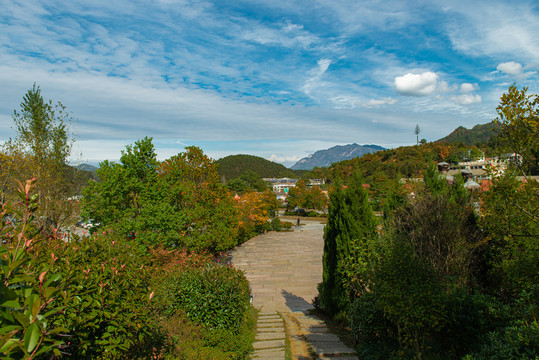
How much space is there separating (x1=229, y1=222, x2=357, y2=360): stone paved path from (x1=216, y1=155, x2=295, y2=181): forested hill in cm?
11716

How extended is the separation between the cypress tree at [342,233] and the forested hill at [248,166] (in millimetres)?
131967

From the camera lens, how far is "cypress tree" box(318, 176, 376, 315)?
26.0 ft

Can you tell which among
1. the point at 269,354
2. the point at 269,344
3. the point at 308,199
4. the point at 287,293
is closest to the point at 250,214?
the point at 287,293

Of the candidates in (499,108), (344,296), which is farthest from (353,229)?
(499,108)

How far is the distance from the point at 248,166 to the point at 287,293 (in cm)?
15571

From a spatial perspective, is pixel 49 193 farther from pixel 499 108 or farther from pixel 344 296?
pixel 499 108

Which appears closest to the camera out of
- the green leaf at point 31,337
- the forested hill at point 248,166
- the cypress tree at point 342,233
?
the green leaf at point 31,337

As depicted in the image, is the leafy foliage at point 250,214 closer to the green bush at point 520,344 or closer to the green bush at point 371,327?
the green bush at point 371,327

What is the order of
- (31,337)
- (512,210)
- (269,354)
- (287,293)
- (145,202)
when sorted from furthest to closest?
(287,293), (145,202), (269,354), (512,210), (31,337)

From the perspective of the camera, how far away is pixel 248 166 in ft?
550

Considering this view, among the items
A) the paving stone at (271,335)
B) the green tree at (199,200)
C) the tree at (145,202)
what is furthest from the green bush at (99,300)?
the green tree at (199,200)

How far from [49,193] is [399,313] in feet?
52.1

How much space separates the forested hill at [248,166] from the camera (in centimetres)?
14855

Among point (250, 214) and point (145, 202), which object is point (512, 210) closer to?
point (145, 202)
